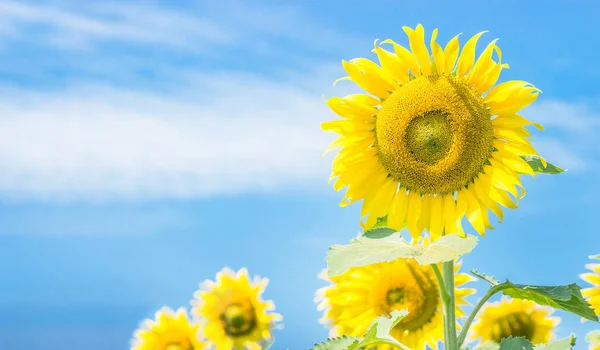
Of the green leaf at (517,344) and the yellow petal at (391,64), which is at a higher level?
the yellow petal at (391,64)

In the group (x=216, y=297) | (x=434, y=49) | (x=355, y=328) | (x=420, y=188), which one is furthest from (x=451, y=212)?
(x=216, y=297)

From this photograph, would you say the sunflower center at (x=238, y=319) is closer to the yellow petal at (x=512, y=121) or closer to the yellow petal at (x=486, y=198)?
the yellow petal at (x=486, y=198)

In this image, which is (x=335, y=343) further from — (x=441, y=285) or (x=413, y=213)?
(x=413, y=213)

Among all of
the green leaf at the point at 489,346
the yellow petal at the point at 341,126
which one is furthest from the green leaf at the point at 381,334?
the yellow petal at the point at 341,126

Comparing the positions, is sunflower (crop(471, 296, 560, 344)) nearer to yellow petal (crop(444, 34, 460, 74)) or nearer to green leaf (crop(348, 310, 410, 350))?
green leaf (crop(348, 310, 410, 350))

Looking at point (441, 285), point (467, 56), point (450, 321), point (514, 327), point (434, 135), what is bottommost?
point (450, 321)

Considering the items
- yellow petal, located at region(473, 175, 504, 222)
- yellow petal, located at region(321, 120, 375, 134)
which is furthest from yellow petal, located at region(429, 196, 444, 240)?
yellow petal, located at region(321, 120, 375, 134)

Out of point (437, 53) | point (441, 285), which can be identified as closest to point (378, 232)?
point (441, 285)
